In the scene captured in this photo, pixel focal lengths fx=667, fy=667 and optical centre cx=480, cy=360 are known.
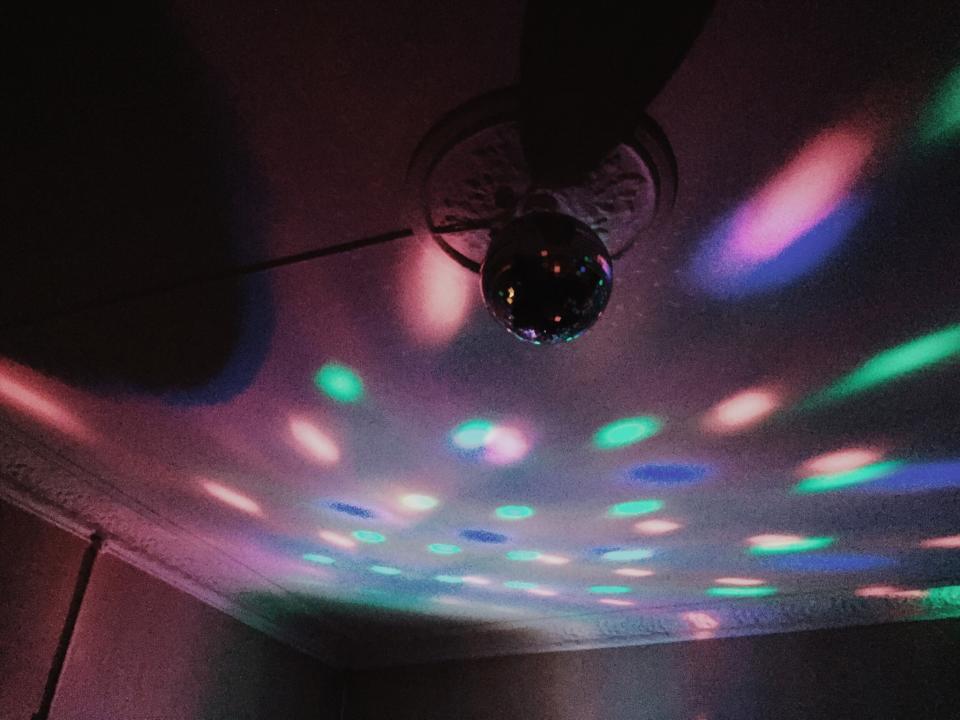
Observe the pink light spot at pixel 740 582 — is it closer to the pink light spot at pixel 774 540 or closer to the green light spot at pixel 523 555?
the pink light spot at pixel 774 540

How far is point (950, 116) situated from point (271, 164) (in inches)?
51.0

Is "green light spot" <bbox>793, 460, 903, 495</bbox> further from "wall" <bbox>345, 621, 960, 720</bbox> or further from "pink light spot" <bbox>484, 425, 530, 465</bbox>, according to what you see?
"wall" <bbox>345, 621, 960, 720</bbox>

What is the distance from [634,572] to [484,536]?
34.2 inches

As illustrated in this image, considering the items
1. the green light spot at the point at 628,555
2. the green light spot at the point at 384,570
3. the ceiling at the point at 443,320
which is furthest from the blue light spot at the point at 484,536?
the green light spot at the point at 384,570

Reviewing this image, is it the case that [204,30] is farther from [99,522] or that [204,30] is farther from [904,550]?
[904,550]

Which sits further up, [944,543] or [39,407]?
[39,407]

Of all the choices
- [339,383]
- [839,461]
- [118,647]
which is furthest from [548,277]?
[118,647]

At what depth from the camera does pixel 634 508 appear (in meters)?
2.58

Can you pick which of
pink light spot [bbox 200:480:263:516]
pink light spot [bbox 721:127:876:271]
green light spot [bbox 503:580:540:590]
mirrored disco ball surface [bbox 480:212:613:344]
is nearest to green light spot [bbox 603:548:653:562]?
green light spot [bbox 503:580:540:590]

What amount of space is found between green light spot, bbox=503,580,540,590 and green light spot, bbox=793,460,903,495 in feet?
5.02

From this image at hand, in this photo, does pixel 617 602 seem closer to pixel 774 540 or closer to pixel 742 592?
pixel 742 592

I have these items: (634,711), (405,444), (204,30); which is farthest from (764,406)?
(634,711)

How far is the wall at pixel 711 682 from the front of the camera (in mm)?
3355

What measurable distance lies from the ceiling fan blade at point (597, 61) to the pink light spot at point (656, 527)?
78.8 inches
